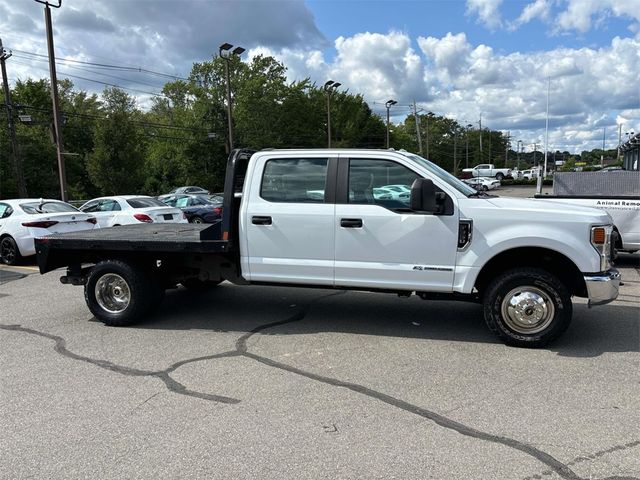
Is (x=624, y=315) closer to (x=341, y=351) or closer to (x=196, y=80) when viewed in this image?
(x=341, y=351)

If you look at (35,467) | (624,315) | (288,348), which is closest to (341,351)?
(288,348)

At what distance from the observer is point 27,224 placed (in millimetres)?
11227

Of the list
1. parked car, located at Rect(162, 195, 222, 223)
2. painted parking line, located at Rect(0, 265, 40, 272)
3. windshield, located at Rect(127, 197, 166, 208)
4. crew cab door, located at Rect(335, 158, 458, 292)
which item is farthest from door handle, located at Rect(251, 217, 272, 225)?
parked car, located at Rect(162, 195, 222, 223)

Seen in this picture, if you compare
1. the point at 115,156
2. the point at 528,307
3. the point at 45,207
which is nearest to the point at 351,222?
the point at 528,307

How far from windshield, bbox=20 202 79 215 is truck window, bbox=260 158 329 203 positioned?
8100 millimetres

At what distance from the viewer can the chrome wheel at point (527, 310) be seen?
5156 millimetres

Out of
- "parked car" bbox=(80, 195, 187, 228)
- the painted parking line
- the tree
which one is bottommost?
the painted parking line

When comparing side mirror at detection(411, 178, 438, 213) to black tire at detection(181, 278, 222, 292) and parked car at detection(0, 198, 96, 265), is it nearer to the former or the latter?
black tire at detection(181, 278, 222, 292)

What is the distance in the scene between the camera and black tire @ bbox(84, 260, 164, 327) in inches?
247

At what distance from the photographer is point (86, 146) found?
48.9 meters

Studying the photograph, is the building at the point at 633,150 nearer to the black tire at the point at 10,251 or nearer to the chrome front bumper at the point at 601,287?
the chrome front bumper at the point at 601,287

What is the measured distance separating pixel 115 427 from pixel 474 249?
3566 mm

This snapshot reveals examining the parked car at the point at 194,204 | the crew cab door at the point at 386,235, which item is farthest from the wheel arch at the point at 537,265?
the parked car at the point at 194,204

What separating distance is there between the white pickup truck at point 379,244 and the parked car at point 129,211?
7329 millimetres
